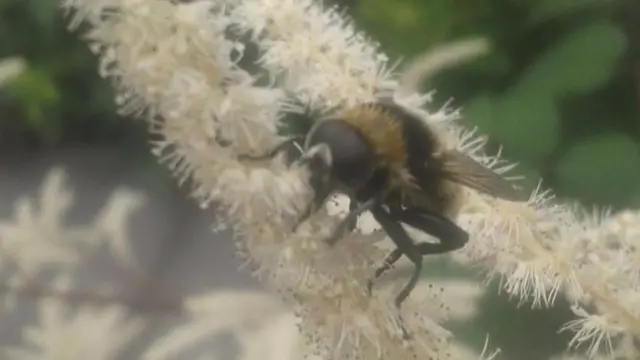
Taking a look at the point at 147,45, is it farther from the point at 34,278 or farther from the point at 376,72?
the point at 34,278

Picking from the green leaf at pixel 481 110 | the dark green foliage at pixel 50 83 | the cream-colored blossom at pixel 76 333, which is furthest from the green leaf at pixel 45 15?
the green leaf at pixel 481 110

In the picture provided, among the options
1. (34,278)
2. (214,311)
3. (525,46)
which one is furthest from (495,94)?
(34,278)

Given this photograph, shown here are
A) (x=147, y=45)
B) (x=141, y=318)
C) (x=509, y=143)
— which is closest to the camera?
(x=147, y=45)

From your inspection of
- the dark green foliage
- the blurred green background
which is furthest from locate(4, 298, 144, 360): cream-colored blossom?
the blurred green background

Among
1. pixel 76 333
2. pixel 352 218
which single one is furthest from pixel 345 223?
pixel 76 333

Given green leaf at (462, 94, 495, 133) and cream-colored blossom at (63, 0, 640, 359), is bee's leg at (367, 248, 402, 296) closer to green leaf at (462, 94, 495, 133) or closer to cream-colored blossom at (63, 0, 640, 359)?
cream-colored blossom at (63, 0, 640, 359)

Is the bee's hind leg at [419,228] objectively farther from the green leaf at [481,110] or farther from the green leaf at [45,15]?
the green leaf at [45,15]
